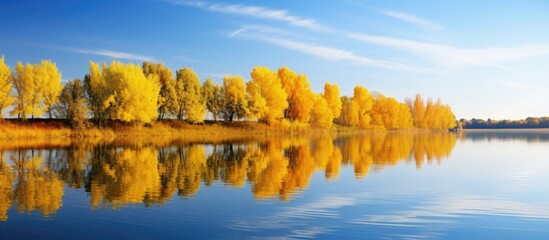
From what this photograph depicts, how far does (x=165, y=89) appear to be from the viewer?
78.5 metres

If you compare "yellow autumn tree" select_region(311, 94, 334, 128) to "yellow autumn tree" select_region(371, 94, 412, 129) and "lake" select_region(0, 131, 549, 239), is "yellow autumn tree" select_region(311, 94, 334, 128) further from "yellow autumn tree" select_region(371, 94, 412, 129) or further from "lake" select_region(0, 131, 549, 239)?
"lake" select_region(0, 131, 549, 239)

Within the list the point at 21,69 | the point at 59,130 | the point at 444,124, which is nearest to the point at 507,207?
the point at 59,130

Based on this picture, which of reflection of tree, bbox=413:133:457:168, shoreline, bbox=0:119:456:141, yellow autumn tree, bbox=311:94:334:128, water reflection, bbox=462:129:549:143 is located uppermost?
yellow autumn tree, bbox=311:94:334:128

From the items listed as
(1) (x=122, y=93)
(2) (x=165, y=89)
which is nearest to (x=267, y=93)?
(2) (x=165, y=89)

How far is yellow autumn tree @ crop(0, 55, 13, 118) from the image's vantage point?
192 ft

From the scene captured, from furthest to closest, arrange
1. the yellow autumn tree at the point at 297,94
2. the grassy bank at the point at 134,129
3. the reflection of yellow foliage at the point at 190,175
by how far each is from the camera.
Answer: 1. the yellow autumn tree at the point at 297,94
2. the grassy bank at the point at 134,129
3. the reflection of yellow foliage at the point at 190,175

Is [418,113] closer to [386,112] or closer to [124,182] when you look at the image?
[386,112]

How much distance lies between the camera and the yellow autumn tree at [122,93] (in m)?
65.4

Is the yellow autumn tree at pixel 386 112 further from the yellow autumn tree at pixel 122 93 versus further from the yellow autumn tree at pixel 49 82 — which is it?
the yellow autumn tree at pixel 49 82

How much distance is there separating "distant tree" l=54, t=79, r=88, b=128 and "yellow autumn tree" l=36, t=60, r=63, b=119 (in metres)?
1.10

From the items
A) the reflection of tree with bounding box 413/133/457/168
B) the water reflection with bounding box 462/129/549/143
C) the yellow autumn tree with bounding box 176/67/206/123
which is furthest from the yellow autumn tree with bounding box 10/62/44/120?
the water reflection with bounding box 462/129/549/143

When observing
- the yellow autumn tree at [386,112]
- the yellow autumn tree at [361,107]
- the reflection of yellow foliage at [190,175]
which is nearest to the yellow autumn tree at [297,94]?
the yellow autumn tree at [361,107]

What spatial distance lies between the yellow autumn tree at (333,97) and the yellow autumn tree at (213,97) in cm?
2722

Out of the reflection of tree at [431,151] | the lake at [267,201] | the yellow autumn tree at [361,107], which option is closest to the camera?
the lake at [267,201]
